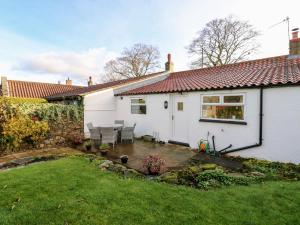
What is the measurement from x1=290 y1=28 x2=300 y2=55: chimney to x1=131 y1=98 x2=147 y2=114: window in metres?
9.44

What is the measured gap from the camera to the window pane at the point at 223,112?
7.88 metres

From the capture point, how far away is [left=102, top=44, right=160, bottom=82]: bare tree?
1172 inches

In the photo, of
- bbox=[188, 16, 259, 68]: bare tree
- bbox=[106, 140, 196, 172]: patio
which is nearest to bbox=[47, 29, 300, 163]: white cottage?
bbox=[106, 140, 196, 172]: patio

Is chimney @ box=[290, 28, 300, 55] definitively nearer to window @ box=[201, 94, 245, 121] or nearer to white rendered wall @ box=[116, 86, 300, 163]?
white rendered wall @ box=[116, 86, 300, 163]

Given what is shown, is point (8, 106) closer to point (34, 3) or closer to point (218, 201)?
point (34, 3)

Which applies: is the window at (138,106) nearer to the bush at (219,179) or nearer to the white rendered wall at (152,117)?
the white rendered wall at (152,117)

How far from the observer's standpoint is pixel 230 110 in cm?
817

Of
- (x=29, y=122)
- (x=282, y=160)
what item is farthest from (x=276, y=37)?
(x=29, y=122)

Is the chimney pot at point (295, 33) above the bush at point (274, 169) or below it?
above

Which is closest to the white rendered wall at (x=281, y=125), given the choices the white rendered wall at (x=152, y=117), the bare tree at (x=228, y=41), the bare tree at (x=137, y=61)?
the white rendered wall at (x=152, y=117)

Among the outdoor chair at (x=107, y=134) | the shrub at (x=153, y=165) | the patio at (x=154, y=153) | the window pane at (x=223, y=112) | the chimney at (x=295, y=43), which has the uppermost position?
the chimney at (x=295, y=43)

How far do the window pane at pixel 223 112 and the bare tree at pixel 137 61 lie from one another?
857 inches

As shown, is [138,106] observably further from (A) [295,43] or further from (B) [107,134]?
(A) [295,43]

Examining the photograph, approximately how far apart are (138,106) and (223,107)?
5.98 m
